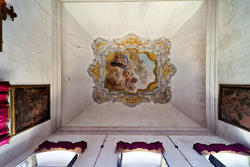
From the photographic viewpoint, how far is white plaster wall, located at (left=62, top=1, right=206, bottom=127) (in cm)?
297

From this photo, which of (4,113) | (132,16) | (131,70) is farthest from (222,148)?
(132,16)

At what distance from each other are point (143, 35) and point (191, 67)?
226cm

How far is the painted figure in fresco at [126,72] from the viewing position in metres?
4.35

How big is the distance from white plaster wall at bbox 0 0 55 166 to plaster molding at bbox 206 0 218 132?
403 centimetres

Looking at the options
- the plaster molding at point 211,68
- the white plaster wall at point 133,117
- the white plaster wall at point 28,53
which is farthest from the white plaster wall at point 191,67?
the white plaster wall at point 28,53

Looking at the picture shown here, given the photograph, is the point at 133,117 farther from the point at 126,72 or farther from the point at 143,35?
the point at 143,35

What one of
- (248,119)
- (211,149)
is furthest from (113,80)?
(248,119)

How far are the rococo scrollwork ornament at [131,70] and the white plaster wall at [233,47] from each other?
184 cm

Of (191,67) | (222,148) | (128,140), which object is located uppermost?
(191,67)

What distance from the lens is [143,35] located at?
4.30 meters

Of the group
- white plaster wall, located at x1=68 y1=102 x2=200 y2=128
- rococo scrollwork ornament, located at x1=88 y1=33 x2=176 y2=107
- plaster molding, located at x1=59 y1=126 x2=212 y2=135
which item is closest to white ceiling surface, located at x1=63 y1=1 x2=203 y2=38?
rococo scrollwork ornament, located at x1=88 y1=33 x2=176 y2=107

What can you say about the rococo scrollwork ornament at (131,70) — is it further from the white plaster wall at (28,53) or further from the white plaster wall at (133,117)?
the white plaster wall at (28,53)

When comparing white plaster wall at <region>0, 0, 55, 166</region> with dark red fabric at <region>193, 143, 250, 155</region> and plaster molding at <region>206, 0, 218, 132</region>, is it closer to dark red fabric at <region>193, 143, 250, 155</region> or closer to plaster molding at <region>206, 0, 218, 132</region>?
dark red fabric at <region>193, 143, 250, 155</region>

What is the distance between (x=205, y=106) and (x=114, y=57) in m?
3.53
